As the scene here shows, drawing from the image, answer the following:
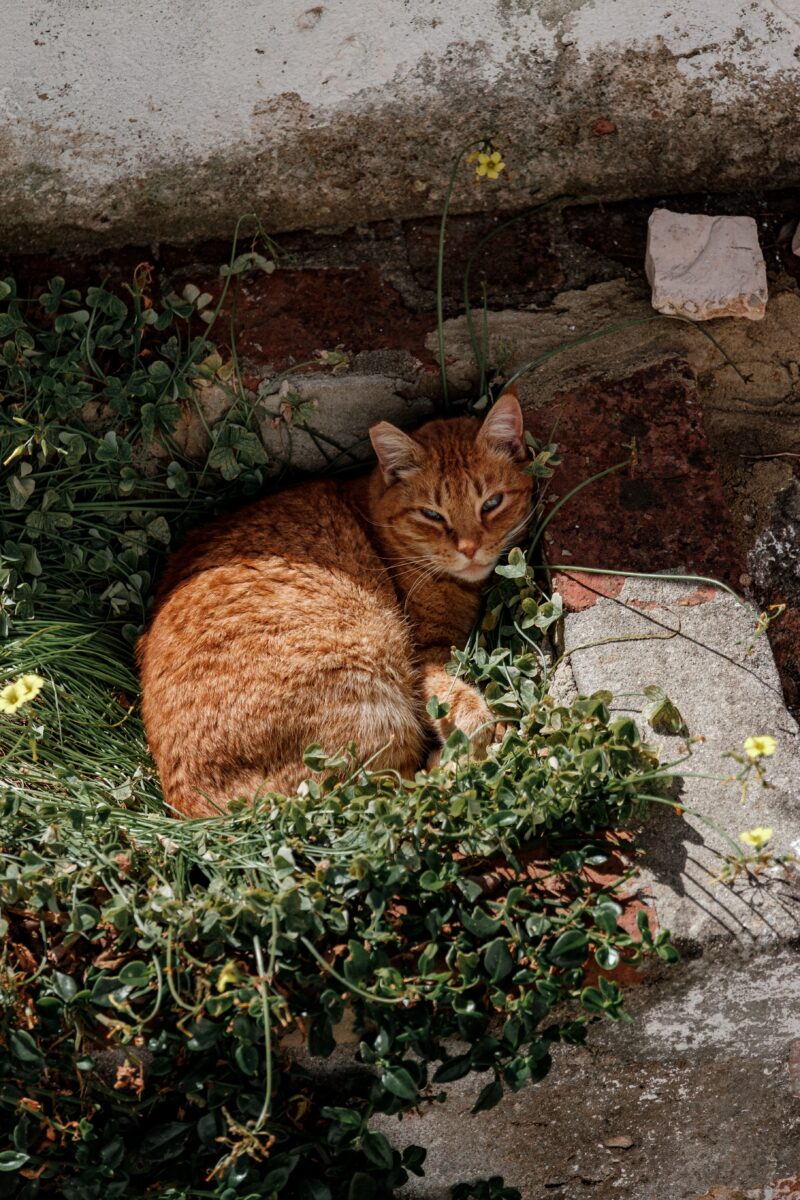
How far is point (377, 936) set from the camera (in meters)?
2.32

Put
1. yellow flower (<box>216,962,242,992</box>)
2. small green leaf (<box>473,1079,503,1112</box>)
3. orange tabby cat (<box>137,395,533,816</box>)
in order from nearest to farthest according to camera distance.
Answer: yellow flower (<box>216,962,242,992</box>)
small green leaf (<box>473,1079,503,1112</box>)
orange tabby cat (<box>137,395,533,816</box>)

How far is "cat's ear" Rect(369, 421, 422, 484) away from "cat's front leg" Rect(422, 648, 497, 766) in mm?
507

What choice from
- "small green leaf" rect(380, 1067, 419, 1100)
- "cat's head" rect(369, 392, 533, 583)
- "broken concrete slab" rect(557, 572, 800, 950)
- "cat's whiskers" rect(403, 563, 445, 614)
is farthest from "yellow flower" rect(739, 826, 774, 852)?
"cat's whiskers" rect(403, 563, 445, 614)

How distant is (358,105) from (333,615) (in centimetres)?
129

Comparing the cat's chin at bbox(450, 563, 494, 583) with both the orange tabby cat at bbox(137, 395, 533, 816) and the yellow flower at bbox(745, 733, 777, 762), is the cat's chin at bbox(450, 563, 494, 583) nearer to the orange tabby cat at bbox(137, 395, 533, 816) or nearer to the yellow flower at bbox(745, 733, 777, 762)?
the orange tabby cat at bbox(137, 395, 533, 816)

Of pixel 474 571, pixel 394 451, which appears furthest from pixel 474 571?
pixel 394 451

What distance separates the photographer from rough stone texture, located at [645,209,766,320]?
9.98 ft

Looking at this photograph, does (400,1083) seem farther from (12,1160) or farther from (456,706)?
(456,706)

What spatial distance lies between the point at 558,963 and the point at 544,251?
185 cm

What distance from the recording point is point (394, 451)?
3217 millimetres

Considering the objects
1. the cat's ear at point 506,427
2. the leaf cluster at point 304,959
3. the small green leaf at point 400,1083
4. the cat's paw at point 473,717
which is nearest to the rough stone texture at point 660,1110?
the leaf cluster at point 304,959

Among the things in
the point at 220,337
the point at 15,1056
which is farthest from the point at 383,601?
the point at 15,1056

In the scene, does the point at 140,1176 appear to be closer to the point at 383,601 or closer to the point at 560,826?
the point at 560,826

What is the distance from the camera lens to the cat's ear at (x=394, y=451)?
3.17 metres
